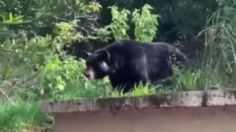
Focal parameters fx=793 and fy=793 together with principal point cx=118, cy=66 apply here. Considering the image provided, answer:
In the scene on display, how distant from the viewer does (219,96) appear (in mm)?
3732

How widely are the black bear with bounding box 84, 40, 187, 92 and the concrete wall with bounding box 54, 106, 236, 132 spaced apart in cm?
436

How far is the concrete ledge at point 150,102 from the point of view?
147 inches

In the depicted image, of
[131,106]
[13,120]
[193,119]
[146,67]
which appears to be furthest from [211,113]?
[146,67]

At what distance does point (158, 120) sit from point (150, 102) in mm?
130

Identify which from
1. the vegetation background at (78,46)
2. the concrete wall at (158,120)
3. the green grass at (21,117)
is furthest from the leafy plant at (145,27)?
the concrete wall at (158,120)

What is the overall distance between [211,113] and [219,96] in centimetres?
15

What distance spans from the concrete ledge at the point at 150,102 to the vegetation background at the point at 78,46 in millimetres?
360

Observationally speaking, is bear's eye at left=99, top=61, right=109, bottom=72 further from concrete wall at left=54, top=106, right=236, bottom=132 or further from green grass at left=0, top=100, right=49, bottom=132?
concrete wall at left=54, top=106, right=236, bottom=132

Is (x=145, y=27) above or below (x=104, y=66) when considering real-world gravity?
above

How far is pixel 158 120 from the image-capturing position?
13.0ft

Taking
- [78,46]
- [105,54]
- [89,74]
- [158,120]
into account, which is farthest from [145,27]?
[158,120]

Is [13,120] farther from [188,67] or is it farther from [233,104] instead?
[233,104]

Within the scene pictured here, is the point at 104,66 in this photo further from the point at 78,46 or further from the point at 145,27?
the point at 78,46

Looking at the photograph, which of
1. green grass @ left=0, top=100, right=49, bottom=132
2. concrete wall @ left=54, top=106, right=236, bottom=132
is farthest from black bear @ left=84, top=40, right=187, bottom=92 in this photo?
concrete wall @ left=54, top=106, right=236, bottom=132
